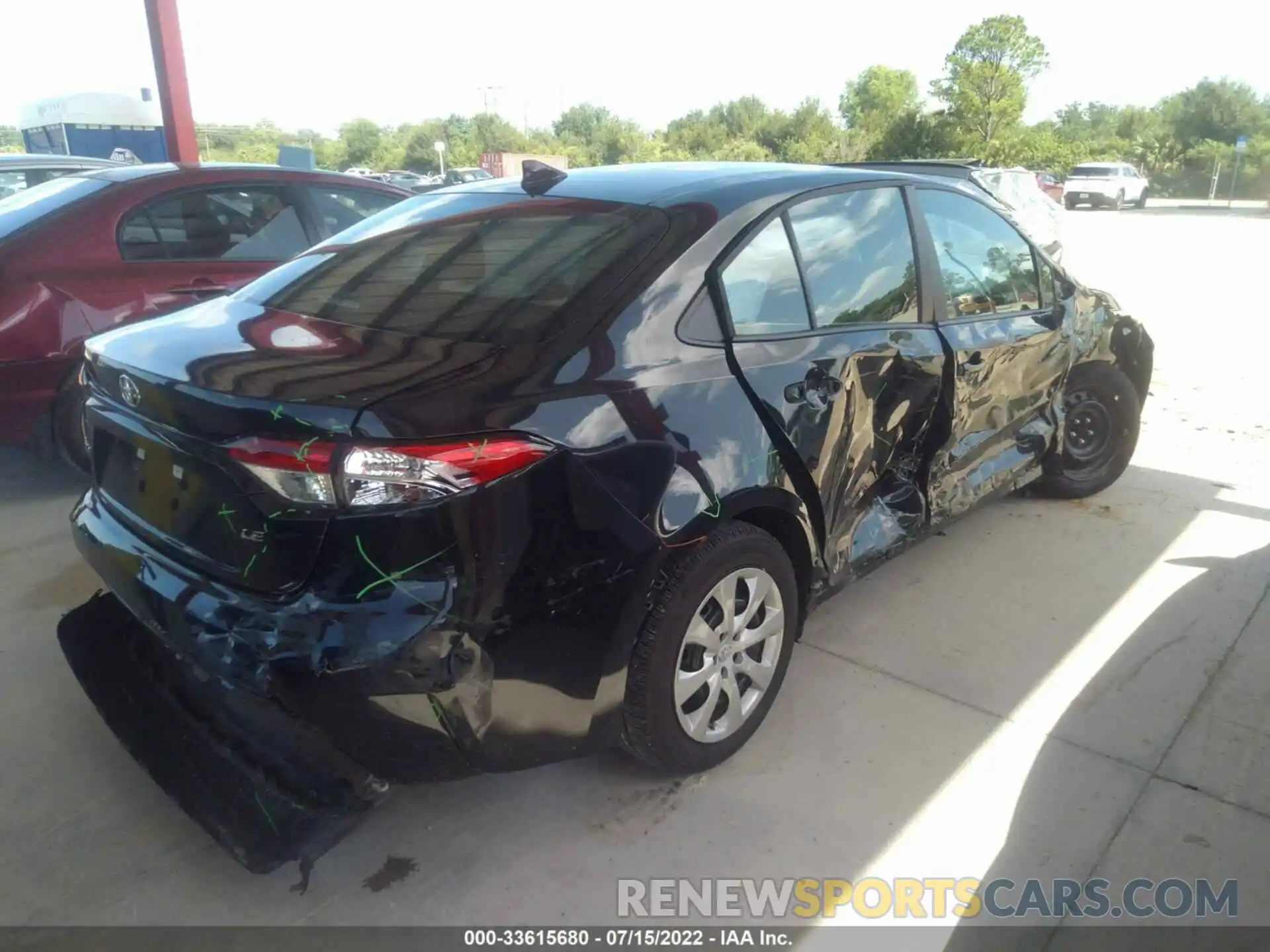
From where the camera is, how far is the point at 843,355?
2656 millimetres

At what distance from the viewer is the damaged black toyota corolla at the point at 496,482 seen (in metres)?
1.81

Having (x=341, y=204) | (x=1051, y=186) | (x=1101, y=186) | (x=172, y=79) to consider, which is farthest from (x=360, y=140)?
(x=341, y=204)

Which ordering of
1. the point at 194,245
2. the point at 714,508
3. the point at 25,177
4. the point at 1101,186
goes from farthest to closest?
1. the point at 1101,186
2. the point at 25,177
3. the point at 194,245
4. the point at 714,508

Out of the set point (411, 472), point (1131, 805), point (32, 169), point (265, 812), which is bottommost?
point (1131, 805)

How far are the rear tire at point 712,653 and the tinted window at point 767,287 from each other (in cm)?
57

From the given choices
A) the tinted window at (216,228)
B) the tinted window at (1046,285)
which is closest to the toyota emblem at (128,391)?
the tinted window at (216,228)

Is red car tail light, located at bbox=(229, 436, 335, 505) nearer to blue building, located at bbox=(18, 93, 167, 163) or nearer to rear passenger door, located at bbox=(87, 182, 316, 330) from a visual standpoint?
rear passenger door, located at bbox=(87, 182, 316, 330)

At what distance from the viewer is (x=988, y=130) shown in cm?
3512

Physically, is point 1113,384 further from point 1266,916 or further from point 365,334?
point 365,334

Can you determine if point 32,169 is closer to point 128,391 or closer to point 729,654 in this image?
point 128,391

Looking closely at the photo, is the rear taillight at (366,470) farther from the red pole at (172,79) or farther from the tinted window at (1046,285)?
the red pole at (172,79)

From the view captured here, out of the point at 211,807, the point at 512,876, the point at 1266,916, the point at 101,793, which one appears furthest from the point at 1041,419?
the point at 101,793

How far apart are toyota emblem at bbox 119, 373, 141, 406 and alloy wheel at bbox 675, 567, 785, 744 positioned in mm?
1419

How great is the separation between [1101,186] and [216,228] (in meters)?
34.5
